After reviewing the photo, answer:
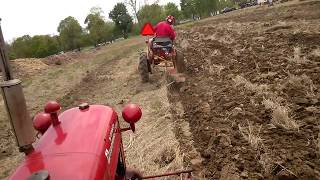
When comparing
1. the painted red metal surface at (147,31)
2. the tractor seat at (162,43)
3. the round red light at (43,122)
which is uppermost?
the round red light at (43,122)

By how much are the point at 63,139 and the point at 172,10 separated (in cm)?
9557

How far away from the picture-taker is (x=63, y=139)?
3748mm

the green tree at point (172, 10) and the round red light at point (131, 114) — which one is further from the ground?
the round red light at point (131, 114)

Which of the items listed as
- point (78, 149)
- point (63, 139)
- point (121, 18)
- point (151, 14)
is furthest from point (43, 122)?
point (151, 14)

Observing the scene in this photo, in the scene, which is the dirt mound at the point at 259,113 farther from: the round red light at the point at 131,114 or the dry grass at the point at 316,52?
the round red light at the point at 131,114

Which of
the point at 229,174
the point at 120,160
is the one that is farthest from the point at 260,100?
the point at 120,160

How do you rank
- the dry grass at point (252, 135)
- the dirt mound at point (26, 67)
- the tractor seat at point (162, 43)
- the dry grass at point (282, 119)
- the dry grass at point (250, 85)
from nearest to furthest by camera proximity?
1. the dry grass at point (252, 135)
2. the dry grass at point (282, 119)
3. the dry grass at point (250, 85)
4. the tractor seat at point (162, 43)
5. the dirt mound at point (26, 67)

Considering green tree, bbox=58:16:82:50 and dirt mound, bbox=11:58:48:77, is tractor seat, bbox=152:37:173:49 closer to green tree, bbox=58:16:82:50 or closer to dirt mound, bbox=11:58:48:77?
dirt mound, bbox=11:58:48:77

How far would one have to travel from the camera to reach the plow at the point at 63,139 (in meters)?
3.26

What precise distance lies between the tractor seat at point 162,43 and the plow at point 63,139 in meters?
8.18

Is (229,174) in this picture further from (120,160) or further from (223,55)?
(223,55)

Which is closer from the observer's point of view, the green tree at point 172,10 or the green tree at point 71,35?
the green tree at point 71,35

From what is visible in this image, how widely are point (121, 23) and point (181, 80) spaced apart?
62.1 meters

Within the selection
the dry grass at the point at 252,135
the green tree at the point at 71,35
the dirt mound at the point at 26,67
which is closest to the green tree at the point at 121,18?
the green tree at the point at 71,35
